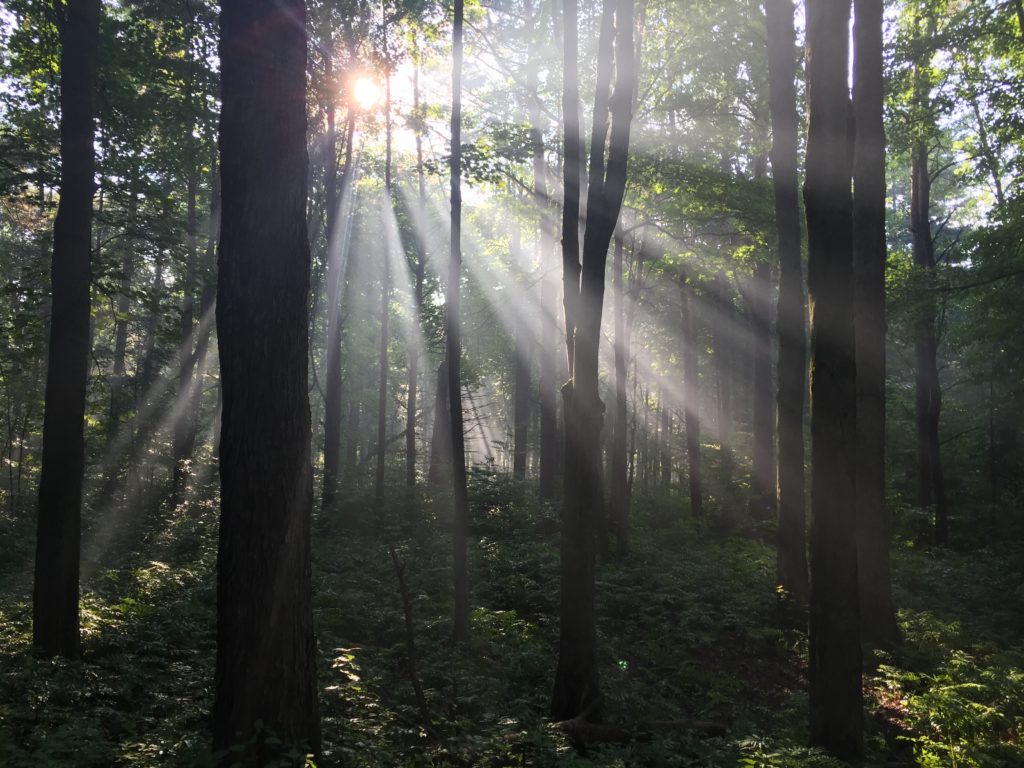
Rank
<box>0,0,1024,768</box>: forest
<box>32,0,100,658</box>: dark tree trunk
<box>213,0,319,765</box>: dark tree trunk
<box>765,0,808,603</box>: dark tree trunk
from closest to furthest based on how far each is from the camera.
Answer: <box>213,0,319,765</box>: dark tree trunk → <box>0,0,1024,768</box>: forest → <box>32,0,100,658</box>: dark tree trunk → <box>765,0,808,603</box>: dark tree trunk

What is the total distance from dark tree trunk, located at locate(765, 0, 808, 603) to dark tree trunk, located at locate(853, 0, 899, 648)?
103cm

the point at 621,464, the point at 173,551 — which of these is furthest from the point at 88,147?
the point at 621,464

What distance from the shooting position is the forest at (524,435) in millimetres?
4766

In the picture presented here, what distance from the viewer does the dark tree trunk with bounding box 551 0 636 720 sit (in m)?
7.20

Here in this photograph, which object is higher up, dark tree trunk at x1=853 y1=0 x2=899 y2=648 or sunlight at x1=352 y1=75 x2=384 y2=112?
sunlight at x1=352 y1=75 x2=384 y2=112

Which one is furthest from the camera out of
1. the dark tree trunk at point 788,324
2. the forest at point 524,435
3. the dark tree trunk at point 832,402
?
the dark tree trunk at point 788,324

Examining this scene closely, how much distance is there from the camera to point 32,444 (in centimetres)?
2908

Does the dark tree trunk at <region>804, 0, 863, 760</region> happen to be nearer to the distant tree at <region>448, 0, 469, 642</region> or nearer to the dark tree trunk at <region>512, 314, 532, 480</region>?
the distant tree at <region>448, 0, 469, 642</region>

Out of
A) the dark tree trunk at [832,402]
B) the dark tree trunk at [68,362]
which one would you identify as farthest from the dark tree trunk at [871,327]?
the dark tree trunk at [68,362]

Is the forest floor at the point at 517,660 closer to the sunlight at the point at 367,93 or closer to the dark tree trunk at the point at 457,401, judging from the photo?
the dark tree trunk at the point at 457,401

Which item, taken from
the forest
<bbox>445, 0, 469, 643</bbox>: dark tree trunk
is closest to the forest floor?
the forest

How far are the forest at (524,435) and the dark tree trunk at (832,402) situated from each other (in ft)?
0.09

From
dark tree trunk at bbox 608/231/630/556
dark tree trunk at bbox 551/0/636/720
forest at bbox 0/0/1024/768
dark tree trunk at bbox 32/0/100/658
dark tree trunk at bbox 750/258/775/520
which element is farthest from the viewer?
dark tree trunk at bbox 750/258/775/520

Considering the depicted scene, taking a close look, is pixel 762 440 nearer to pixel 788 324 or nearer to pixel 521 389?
pixel 788 324
